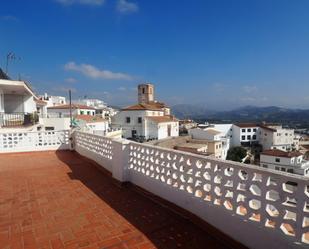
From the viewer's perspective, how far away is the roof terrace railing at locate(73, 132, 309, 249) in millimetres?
2428

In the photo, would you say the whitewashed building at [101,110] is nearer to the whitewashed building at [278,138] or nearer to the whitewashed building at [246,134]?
the whitewashed building at [246,134]

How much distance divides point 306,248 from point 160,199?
2.61 m

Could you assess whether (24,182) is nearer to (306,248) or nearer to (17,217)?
(17,217)

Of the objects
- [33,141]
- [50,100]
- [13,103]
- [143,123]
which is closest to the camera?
[33,141]

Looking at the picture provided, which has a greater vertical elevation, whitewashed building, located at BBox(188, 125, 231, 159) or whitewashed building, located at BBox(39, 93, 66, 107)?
whitewashed building, located at BBox(39, 93, 66, 107)

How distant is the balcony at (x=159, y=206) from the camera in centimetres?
261

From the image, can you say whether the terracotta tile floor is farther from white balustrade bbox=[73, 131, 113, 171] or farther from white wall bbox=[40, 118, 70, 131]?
white wall bbox=[40, 118, 70, 131]

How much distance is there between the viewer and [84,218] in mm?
3717

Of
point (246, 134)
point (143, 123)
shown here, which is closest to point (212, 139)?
point (143, 123)

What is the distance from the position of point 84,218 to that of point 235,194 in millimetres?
2528

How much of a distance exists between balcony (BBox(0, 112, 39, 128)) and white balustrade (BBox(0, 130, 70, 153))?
145 inches

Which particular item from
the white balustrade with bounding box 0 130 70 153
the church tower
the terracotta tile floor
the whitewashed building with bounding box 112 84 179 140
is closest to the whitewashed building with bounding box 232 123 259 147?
the whitewashed building with bounding box 112 84 179 140

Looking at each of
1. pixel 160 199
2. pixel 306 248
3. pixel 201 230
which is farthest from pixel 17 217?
pixel 306 248

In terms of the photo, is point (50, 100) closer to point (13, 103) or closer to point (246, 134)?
point (13, 103)
